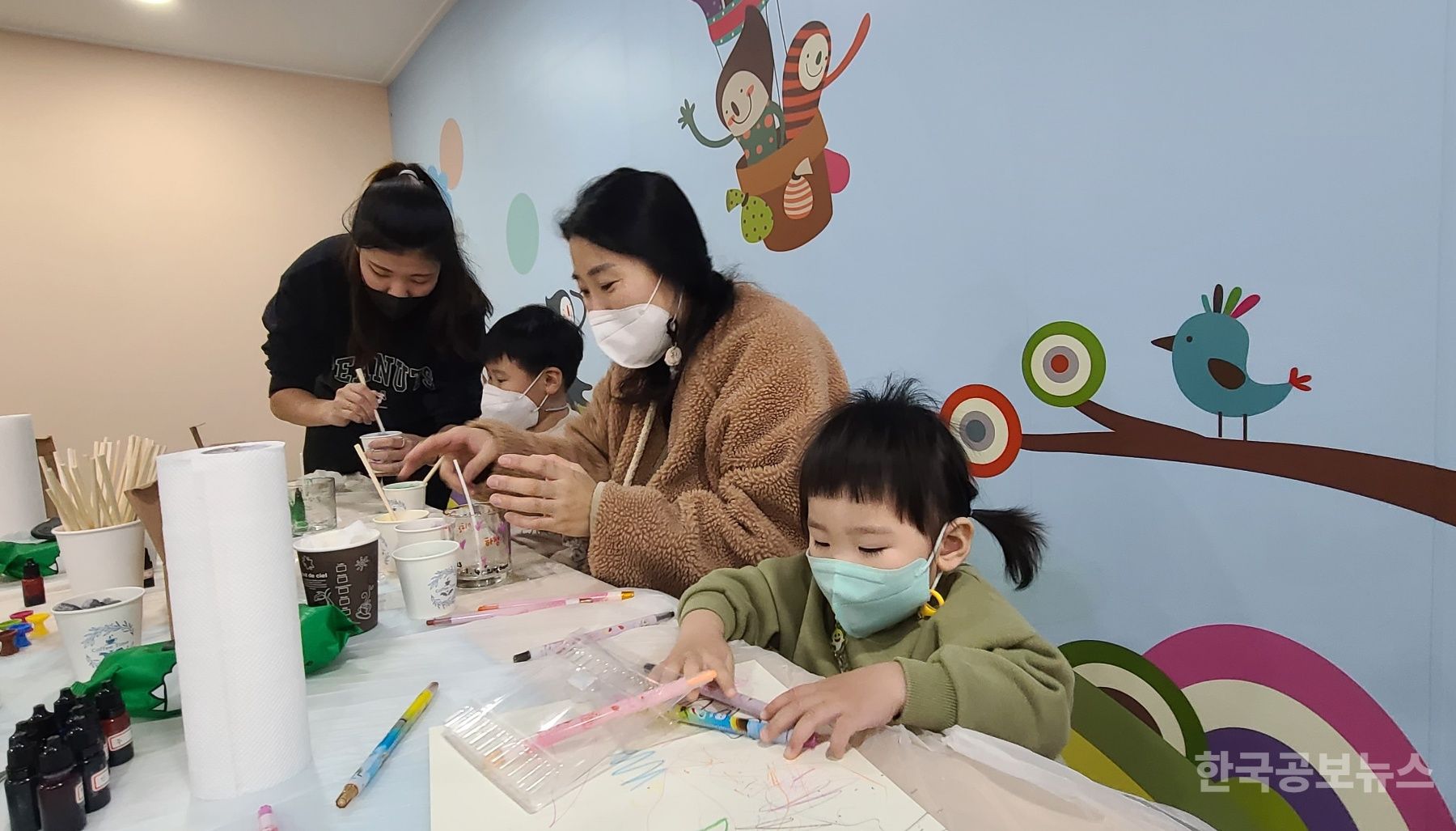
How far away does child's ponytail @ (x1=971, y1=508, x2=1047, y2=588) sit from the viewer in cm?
100

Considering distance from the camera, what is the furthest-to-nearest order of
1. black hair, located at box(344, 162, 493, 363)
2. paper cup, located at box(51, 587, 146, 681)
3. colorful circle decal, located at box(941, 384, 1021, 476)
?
black hair, located at box(344, 162, 493, 363), colorful circle decal, located at box(941, 384, 1021, 476), paper cup, located at box(51, 587, 146, 681)

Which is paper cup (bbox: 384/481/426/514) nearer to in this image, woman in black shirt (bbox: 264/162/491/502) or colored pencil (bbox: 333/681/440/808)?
woman in black shirt (bbox: 264/162/491/502)

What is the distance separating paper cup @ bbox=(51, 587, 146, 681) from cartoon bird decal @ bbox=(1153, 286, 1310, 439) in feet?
4.63

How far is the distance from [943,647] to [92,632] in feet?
2.95

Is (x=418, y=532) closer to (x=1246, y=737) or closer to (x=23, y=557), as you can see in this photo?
(x=23, y=557)

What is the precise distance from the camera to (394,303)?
199 centimetres

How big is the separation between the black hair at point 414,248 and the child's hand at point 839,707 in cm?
152

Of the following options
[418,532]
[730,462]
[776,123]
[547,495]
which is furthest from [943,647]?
[776,123]

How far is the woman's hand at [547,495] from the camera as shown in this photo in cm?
115

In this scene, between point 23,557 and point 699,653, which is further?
point 23,557

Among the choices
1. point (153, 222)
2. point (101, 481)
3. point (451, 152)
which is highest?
Answer: point (451, 152)

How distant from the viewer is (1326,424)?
1.05 meters

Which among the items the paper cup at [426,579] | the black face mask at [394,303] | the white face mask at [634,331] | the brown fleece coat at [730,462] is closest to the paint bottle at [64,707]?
the paper cup at [426,579]

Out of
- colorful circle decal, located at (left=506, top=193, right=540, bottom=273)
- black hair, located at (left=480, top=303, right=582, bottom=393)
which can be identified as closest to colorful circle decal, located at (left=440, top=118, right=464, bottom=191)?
colorful circle decal, located at (left=506, top=193, right=540, bottom=273)
